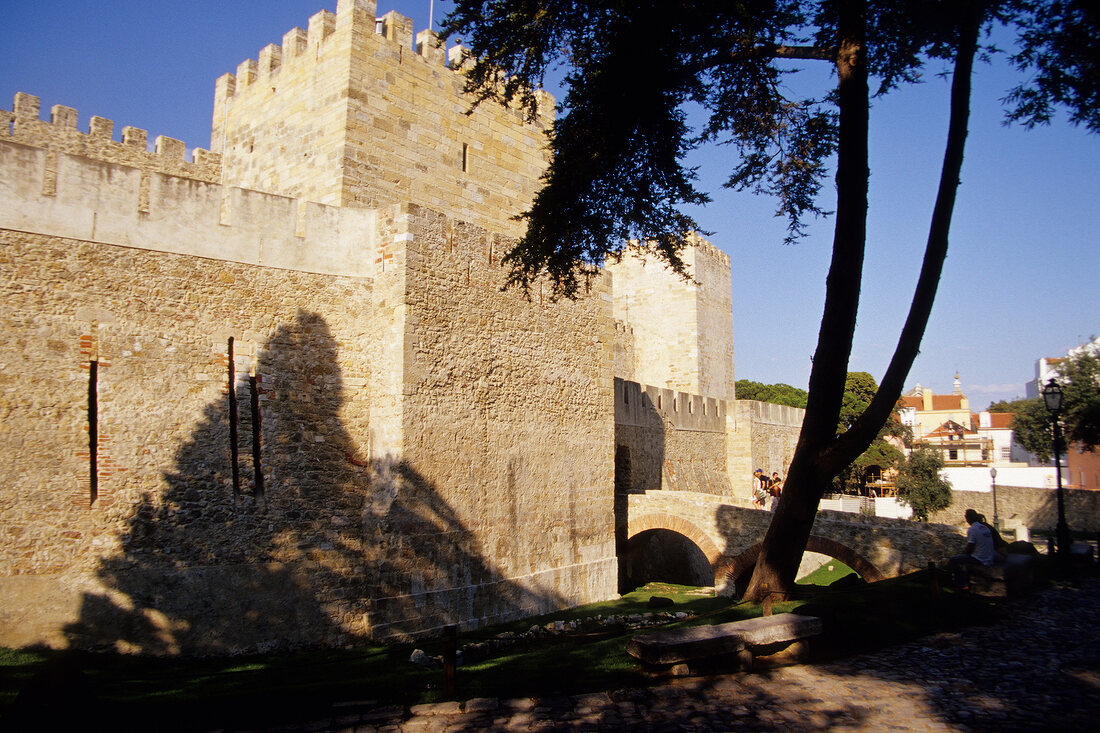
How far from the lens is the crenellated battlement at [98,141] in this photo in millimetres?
13336

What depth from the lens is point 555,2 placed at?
739cm

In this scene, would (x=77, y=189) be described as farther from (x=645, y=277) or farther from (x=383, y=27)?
(x=645, y=277)

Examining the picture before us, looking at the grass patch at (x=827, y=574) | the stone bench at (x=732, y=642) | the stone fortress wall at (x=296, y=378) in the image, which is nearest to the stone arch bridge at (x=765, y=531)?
the stone fortress wall at (x=296, y=378)

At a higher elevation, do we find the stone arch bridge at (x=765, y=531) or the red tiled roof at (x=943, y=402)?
the red tiled roof at (x=943, y=402)

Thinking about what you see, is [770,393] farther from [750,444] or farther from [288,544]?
[288,544]

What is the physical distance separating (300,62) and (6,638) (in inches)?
400

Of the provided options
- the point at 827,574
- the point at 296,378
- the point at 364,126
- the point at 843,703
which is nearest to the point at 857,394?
the point at 827,574

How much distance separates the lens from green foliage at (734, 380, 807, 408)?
52625 mm

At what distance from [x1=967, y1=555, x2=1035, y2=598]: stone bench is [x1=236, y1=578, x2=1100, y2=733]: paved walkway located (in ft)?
7.17

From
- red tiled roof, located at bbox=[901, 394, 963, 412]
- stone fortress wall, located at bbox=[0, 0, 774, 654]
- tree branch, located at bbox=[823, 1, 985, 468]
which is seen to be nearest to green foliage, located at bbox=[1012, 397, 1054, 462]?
stone fortress wall, located at bbox=[0, 0, 774, 654]

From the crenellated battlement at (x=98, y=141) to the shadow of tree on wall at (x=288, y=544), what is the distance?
681 cm

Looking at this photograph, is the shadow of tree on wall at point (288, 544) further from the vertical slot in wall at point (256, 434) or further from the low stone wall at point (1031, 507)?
the low stone wall at point (1031, 507)

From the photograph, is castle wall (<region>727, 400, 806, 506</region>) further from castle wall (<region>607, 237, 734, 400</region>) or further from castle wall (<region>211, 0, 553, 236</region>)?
castle wall (<region>211, 0, 553, 236</region>)

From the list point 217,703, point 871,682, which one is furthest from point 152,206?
point 871,682
